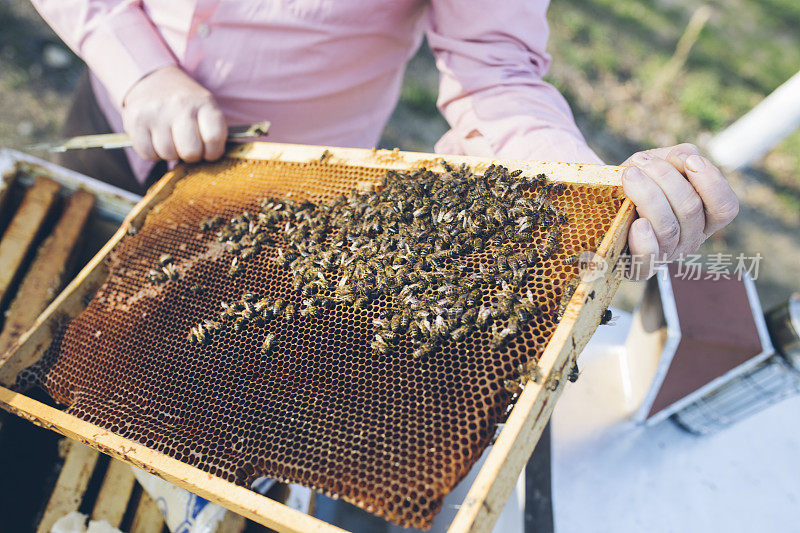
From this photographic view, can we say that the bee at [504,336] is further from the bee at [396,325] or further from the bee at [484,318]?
the bee at [396,325]

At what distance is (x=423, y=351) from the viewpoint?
2035 mm

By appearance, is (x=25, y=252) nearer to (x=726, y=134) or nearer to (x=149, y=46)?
(x=149, y=46)

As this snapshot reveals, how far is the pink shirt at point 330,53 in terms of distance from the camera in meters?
2.93

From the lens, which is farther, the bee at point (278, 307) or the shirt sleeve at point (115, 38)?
the shirt sleeve at point (115, 38)

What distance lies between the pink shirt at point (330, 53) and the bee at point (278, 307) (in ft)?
5.41

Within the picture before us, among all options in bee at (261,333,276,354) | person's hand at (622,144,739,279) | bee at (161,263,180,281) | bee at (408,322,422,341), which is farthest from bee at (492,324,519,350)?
bee at (161,263,180,281)

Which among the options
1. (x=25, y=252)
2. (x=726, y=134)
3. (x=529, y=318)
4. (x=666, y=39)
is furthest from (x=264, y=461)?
(x=666, y=39)

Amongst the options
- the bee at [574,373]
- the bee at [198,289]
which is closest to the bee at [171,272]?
the bee at [198,289]

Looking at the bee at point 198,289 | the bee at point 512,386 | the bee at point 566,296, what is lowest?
the bee at point 198,289

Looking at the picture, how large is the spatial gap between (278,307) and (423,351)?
824 mm

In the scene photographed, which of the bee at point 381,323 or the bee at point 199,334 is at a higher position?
the bee at point 381,323

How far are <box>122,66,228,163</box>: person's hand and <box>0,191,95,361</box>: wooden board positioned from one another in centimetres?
92

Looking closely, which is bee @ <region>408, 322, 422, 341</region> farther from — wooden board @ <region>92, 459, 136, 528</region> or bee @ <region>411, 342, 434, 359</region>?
wooden board @ <region>92, 459, 136, 528</region>

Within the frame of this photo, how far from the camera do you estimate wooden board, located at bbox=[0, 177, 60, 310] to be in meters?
3.17
